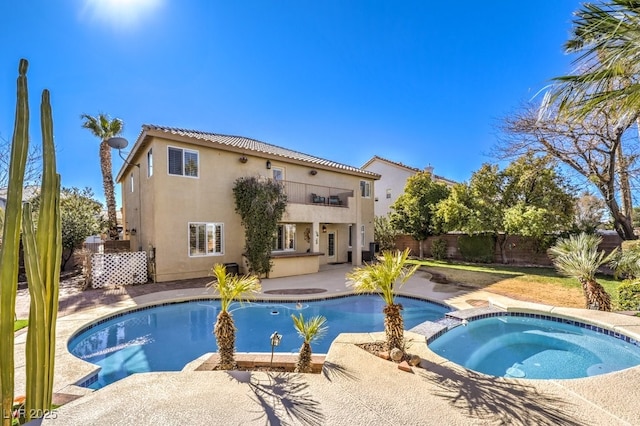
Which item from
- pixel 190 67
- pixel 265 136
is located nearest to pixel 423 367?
pixel 190 67

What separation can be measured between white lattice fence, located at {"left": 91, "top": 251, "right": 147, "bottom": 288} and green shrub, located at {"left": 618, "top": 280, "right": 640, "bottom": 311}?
1832cm

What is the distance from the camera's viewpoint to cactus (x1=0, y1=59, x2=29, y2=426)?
289 cm

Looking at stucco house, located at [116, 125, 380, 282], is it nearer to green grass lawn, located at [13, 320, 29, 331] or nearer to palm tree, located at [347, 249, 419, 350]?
green grass lawn, located at [13, 320, 29, 331]

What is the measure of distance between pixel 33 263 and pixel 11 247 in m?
0.23

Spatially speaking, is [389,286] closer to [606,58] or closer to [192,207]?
[606,58]

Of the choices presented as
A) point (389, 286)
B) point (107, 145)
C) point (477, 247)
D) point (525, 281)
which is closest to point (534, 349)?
point (389, 286)

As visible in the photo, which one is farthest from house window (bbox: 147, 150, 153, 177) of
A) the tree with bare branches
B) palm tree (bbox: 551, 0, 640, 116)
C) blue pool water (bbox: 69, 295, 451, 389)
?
the tree with bare branches

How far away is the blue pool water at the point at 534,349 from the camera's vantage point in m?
6.54

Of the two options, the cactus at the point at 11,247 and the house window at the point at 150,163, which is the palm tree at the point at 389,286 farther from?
the house window at the point at 150,163

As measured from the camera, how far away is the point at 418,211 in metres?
23.7

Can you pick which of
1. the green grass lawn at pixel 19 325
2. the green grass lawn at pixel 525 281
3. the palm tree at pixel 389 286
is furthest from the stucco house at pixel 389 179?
the green grass lawn at pixel 19 325

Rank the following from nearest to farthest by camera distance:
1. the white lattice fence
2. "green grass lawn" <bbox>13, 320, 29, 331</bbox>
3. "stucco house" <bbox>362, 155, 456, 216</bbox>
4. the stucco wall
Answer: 1. "green grass lawn" <bbox>13, 320, 29, 331</bbox>
2. the white lattice fence
3. the stucco wall
4. "stucco house" <bbox>362, 155, 456, 216</bbox>

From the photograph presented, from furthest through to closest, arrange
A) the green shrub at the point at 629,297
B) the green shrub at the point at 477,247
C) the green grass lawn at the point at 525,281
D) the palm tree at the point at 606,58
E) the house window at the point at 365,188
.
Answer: the house window at the point at 365,188 < the green shrub at the point at 477,247 < the green grass lawn at the point at 525,281 < the green shrub at the point at 629,297 < the palm tree at the point at 606,58

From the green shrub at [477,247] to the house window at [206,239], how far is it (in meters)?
16.8
